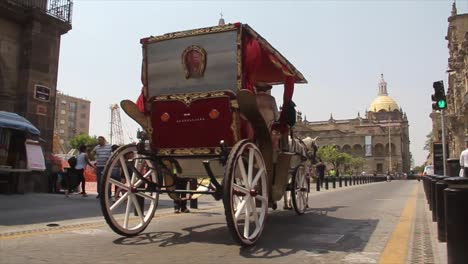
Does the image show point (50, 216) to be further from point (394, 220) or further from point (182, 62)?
Answer: point (394, 220)

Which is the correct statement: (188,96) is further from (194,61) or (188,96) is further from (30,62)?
(30,62)

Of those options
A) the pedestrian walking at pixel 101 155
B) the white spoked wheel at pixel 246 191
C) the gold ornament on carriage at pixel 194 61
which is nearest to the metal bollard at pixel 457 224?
the white spoked wheel at pixel 246 191

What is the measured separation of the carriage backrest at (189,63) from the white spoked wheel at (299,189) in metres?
3.35

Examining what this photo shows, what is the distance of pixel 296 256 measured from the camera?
510cm

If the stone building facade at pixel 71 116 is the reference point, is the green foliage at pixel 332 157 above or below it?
below

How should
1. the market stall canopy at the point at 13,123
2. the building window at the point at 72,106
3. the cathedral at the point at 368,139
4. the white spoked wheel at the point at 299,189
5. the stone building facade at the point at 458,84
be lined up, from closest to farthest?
Result: the white spoked wheel at the point at 299,189
the market stall canopy at the point at 13,123
the stone building facade at the point at 458,84
the cathedral at the point at 368,139
the building window at the point at 72,106

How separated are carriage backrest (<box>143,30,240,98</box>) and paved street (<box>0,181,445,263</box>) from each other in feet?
7.00

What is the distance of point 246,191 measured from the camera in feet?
18.6

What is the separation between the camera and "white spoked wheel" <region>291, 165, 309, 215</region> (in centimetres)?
887

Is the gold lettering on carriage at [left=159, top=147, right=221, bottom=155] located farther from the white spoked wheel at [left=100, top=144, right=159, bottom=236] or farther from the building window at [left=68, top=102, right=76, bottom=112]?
the building window at [left=68, top=102, right=76, bottom=112]

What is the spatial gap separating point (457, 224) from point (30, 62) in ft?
45.5

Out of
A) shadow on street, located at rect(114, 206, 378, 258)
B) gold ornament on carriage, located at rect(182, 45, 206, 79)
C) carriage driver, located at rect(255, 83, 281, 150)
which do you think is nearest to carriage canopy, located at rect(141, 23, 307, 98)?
gold ornament on carriage, located at rect(182, 45, 206, 79)

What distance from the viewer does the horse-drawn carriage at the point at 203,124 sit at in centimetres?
590

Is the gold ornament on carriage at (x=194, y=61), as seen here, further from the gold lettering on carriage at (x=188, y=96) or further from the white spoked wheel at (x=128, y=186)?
the white spoked wheel at (x=128, y=186)
